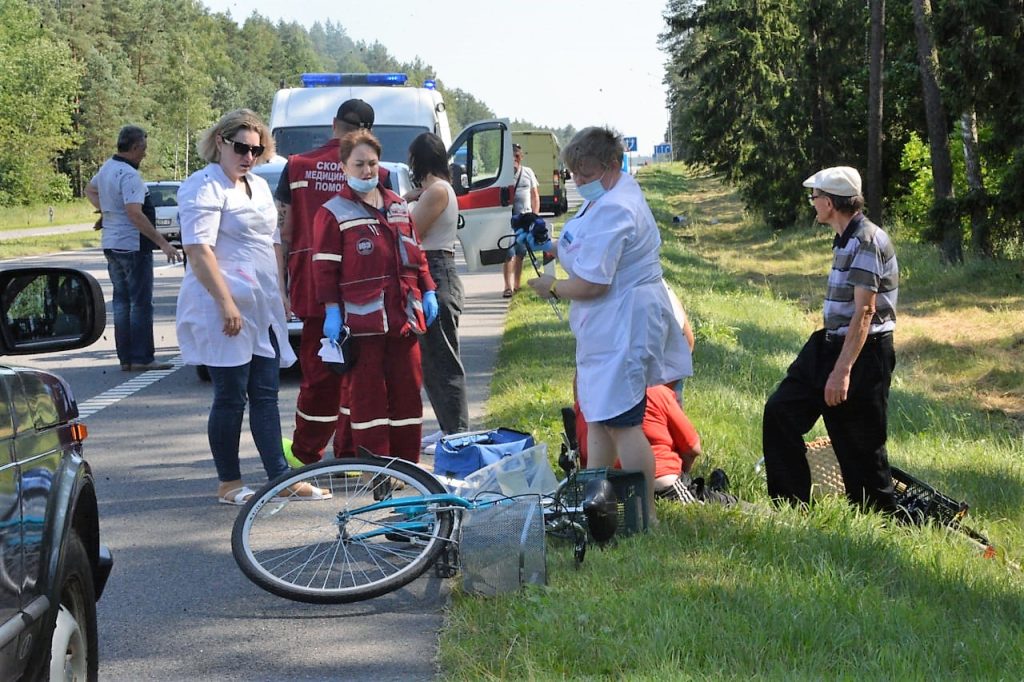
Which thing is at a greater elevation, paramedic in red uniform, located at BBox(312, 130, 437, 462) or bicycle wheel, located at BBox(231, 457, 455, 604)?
paramedic in red uniform, located at BBox(312, 130, 437, 462)

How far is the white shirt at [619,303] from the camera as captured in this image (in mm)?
5883

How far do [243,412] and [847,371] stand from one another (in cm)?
306

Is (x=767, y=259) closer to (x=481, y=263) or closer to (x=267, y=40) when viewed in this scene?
(x=481, y=263)

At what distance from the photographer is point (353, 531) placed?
5.85m

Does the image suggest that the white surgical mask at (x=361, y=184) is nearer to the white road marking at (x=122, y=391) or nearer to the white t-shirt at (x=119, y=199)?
the white road marking at (x=122, y=391)

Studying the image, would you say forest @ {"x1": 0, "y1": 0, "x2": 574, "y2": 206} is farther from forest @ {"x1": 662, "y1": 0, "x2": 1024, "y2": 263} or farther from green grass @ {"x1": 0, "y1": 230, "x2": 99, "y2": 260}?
forest @ {"x1": 662, "y1": 0, "x2": 1024, "y2": 263}

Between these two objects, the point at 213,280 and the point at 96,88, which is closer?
the point at 213,280

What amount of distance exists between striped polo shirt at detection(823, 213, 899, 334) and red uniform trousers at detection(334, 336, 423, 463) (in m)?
2.07

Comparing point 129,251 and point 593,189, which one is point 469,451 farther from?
point 129,251

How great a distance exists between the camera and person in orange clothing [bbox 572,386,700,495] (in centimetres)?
679

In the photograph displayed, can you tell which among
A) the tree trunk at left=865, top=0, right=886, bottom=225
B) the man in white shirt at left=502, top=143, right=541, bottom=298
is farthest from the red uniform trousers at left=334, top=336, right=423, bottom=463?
the tree trunk at left=865, top=0, right=886, bottom=225

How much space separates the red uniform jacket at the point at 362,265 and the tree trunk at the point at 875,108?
79.2 feet

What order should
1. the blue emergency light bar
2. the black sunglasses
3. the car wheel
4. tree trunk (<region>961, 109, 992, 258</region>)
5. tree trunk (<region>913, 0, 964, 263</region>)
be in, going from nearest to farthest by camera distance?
1. the car wheel
2. the black sunglasses
3. the blue emergency light bar
4. tree trunk (<region>961, 109, 992, 258</region>)
5. tree trunk (<region>913, 0, 964, 263</region>)

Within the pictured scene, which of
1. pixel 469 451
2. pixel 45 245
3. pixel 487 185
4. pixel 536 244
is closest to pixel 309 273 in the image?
pixel 469 451
